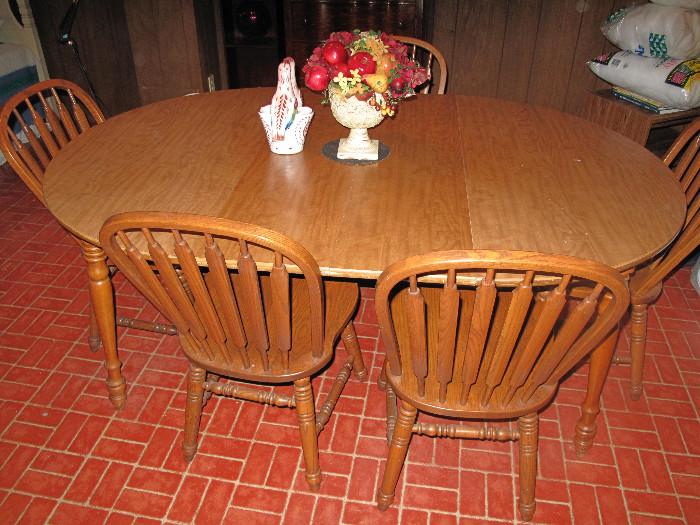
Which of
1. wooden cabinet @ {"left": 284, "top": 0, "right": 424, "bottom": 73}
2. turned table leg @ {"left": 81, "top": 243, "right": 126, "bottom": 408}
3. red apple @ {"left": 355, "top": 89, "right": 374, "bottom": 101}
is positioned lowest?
turned table leg @ {"left": 81, "top": 243, "right": 126, "bottom": 408}

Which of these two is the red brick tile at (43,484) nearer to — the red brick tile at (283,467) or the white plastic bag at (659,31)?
the red brick tile at (283,467)

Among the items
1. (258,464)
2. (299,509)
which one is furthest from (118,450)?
(299,509)

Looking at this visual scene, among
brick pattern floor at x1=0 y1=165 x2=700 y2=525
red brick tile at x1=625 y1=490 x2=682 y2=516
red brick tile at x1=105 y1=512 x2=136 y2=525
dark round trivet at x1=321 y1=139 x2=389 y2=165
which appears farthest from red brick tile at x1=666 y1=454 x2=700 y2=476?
red brick tile at x1=105 y1=512 x2=136 y2=525

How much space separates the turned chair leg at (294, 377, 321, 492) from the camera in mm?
1644

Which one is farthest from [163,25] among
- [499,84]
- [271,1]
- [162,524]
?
[162,524]

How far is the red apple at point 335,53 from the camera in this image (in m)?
1.62

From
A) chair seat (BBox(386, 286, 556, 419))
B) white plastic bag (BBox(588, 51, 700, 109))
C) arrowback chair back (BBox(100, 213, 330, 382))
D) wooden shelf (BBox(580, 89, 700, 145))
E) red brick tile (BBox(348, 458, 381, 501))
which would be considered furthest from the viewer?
wooden shelf (BBox(580, 89, 700, 145))

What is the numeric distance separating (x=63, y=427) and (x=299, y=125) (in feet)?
4.14

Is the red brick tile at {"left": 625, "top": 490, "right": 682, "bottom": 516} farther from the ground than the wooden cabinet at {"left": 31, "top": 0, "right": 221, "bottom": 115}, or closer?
closer

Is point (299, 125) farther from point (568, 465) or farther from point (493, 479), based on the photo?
point (568, 465)

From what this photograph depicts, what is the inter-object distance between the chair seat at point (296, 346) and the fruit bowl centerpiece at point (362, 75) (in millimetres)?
537

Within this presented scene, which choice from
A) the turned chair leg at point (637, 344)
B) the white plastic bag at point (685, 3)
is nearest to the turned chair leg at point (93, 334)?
the turned chair leg at point (637, 344)

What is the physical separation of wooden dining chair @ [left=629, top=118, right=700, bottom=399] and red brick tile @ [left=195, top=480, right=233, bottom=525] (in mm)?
1375

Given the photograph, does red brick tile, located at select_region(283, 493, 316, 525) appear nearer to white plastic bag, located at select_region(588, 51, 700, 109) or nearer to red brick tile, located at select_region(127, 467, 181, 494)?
red brick tile, located at select_region(127, 467, 181, 494)
